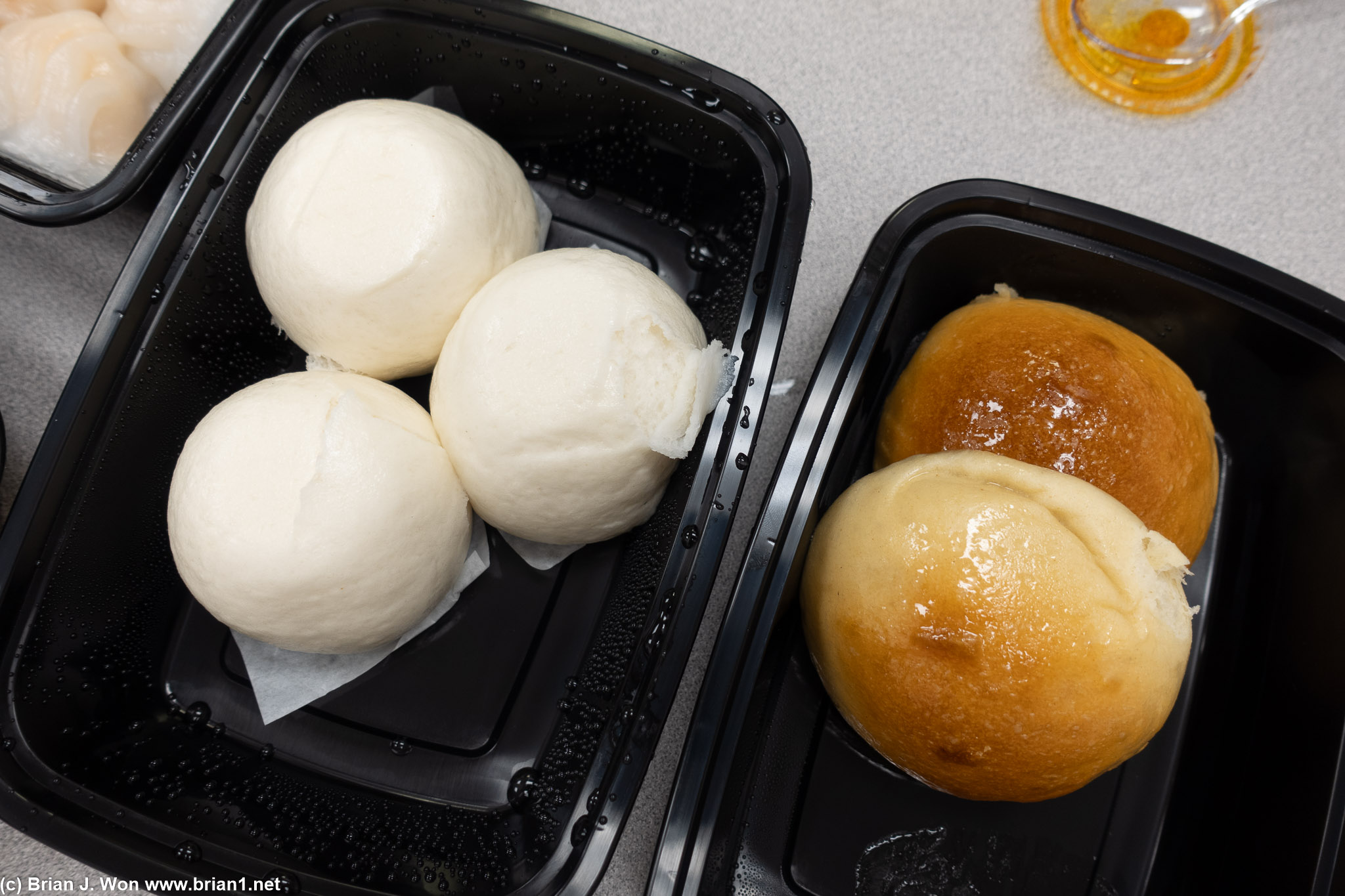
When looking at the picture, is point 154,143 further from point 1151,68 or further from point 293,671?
point 1151,68

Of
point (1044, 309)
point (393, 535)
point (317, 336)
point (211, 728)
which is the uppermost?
point (1044, 309)

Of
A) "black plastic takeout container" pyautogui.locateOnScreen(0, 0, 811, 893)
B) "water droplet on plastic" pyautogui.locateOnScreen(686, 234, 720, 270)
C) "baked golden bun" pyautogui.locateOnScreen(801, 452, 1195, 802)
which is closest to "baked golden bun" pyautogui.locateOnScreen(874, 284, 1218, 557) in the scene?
"baked golden bun" pyautogui.locateOnScreen(801, 452, 1195, 802)

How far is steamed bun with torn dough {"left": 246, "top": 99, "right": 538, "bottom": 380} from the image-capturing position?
2.46 feet

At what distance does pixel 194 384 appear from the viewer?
0.84 metres

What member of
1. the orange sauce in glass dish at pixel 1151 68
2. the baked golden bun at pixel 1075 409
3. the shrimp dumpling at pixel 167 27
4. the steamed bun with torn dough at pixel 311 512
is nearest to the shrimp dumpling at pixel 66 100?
the shrimp dumpling at pixel 167 27

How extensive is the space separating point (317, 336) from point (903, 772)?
0.85 meters

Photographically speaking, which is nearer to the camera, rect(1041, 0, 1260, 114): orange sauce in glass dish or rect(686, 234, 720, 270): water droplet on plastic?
rect(686, 234, 720, 270): water droplet on plastic

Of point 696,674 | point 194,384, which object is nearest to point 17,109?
point 194,384

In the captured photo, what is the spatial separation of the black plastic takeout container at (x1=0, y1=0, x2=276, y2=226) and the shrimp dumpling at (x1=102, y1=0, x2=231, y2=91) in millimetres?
179

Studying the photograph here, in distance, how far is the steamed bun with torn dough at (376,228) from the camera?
75cm

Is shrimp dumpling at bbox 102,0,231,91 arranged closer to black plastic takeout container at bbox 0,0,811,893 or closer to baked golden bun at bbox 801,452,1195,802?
black plastic takeout container at bbox 0,0,811,893

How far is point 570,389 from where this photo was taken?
717 mm

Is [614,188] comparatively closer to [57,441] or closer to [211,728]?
[57,441]

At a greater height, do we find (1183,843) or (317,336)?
(317,336)
